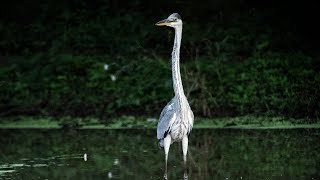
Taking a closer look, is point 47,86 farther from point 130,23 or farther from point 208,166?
point 208,166

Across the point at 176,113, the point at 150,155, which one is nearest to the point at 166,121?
the point at 176,113

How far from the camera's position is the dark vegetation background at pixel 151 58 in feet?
50.2

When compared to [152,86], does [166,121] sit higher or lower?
higher

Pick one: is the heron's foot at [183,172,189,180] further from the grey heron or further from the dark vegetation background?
the dark vegetation background

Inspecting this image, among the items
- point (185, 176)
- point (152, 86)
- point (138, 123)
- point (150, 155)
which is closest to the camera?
point (185, 176)

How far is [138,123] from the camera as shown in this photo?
47.3 feet

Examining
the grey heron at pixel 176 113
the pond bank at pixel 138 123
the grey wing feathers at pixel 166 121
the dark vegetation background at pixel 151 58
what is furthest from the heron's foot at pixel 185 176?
the dark vegetation background at pixel 151 58

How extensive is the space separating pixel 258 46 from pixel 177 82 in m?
7.48

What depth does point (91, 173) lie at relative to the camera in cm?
1008

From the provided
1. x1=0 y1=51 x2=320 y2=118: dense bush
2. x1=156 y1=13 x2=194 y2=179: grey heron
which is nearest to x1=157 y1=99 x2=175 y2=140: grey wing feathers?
x1=156 y1=13 x2=194 y2=179: grey heron

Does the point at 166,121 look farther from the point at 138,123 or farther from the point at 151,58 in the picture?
the point at 151,58

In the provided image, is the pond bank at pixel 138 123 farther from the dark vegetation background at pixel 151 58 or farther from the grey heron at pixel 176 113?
the grey heron at pixel 176 113

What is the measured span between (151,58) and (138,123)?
347 cm

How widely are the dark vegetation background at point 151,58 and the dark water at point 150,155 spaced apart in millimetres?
1691
